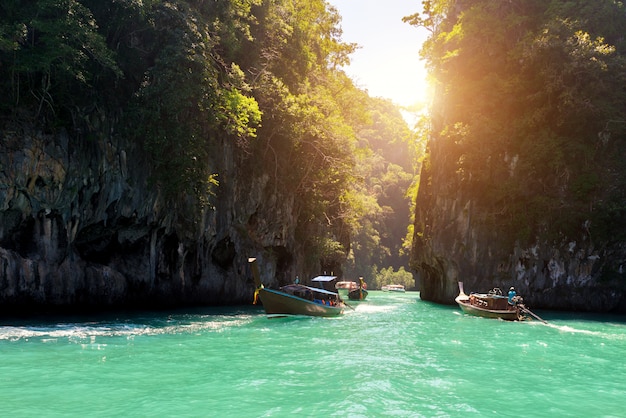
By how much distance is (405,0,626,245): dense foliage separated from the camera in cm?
2945

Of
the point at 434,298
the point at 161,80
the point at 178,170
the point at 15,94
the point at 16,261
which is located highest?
the point at 161,80

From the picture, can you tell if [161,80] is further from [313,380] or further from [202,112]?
[313,380]

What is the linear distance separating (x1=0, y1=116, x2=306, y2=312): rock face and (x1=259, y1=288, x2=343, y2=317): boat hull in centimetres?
589

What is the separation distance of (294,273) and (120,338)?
2138cm

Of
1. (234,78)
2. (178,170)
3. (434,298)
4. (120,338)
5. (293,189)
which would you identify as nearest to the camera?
(120,338)

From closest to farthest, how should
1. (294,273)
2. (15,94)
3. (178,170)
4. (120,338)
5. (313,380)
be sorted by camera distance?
Result: (313,380) < (120,338) < (15,94) < (178,170) < (294,273)

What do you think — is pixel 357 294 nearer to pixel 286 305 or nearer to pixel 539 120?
pixel 286 305

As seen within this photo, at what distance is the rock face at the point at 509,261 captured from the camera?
29188mm

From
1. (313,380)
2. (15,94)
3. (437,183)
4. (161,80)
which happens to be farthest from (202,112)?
(437,183)

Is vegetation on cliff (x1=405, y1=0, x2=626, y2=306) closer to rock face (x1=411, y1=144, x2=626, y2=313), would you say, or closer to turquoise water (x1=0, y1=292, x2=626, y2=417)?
rock face (x1=411, y1=144, x2=626, y2=313)

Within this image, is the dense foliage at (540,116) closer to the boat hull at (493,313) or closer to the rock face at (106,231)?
the boat hull at (493,313)

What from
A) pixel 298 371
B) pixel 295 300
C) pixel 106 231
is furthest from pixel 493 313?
pixel 106 231

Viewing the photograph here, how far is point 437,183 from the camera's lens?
3769 cm

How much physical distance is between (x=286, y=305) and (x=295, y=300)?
481 mm
